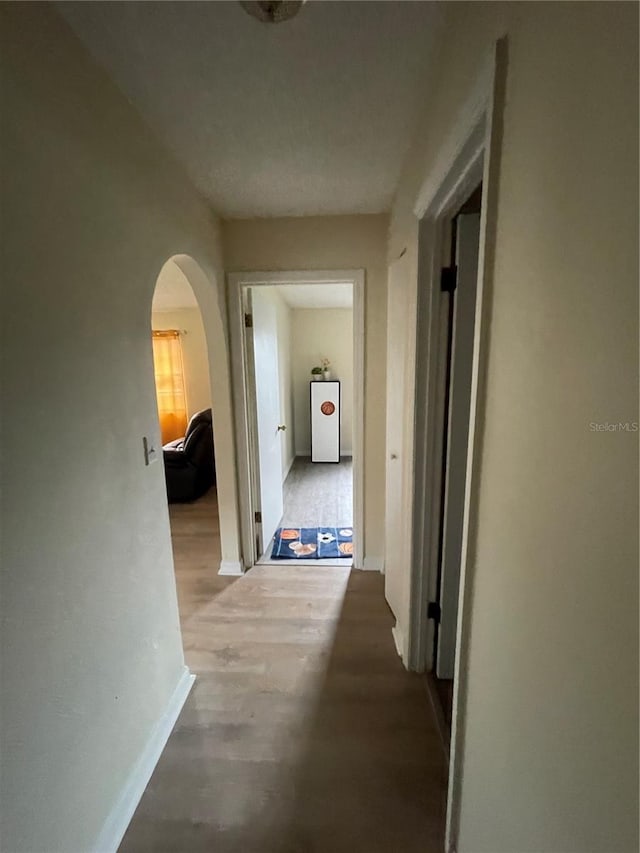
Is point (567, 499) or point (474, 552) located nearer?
point (567, 499)

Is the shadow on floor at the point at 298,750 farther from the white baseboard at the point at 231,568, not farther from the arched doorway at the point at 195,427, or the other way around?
the arched doorway at the point at 195,427

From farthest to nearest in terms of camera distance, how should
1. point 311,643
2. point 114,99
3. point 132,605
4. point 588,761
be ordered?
point 311,643, point 132,605, point 114,99, point 588,761

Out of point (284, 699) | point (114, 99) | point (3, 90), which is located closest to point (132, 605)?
point (284, 699)

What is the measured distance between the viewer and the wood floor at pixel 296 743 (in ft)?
3.98

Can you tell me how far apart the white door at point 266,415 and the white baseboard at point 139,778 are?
48.4 inches

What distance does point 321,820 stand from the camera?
1241mm

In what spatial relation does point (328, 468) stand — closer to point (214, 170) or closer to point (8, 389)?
point (214, 170)

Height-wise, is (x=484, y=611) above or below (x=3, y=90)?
below

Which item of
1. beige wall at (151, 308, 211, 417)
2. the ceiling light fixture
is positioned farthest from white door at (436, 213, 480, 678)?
beige wall at (151, 308, 211, 417)

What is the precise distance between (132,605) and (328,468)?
3892 millimetres

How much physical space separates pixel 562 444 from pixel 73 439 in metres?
1.11

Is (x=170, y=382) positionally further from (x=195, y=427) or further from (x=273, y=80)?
(x=273, y=80)

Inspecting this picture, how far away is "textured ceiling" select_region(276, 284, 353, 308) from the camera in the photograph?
408 centimetres

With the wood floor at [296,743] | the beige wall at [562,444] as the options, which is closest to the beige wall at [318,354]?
the wood floor at [296,743]
